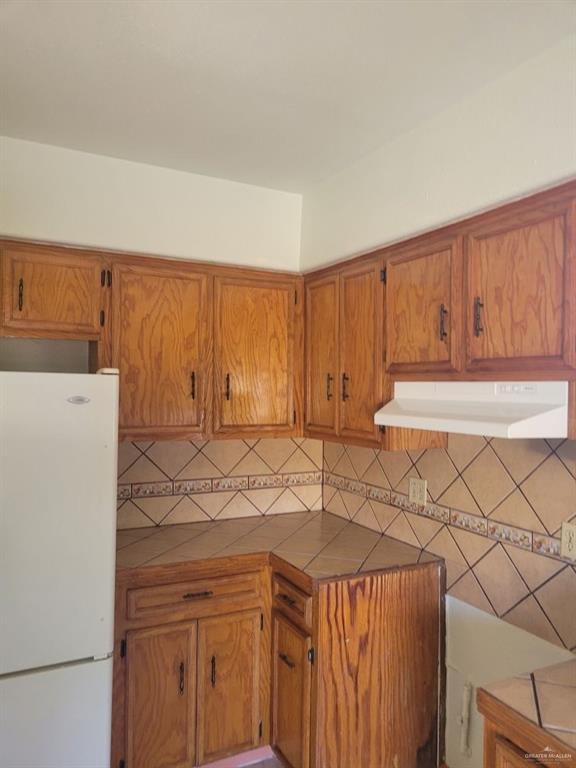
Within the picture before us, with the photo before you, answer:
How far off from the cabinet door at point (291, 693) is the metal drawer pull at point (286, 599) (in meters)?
0.07

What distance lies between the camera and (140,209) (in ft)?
7.11

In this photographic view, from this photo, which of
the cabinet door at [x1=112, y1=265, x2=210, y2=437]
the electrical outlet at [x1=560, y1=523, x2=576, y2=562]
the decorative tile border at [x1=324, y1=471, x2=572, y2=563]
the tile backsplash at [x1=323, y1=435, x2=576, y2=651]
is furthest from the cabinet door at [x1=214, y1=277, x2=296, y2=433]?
the electrical outlet at [x1=560, y1=523, x2=576, y2=562]

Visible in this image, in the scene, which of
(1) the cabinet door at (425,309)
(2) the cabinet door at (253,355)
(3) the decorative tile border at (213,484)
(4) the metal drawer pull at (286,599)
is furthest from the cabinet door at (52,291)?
(4) the metal drawer pull at (286,599)

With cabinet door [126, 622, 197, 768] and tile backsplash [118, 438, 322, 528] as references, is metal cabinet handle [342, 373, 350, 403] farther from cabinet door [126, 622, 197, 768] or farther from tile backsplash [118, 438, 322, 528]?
cabinet door [126, 622, 197, 768]

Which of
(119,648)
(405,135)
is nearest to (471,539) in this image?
(119,648)

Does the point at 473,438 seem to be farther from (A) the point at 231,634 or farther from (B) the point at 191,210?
(B) the point at 191,210

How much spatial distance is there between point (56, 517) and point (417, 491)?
4.56 ft

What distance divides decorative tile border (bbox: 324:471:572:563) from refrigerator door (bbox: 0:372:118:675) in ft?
4.03

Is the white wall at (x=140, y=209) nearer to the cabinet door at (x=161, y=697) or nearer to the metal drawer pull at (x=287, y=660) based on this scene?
the cabinet door at (x=161, y=697)

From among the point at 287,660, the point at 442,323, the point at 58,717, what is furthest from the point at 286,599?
the point at 442,323

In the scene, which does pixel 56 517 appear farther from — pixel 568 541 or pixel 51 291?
pixel 568 541

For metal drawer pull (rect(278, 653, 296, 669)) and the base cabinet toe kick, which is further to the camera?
metal drawer pull (rect(278, 653, 296, 669))

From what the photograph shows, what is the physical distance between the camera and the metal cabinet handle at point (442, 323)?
1.74m

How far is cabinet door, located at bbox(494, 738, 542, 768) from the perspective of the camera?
1178 mm
